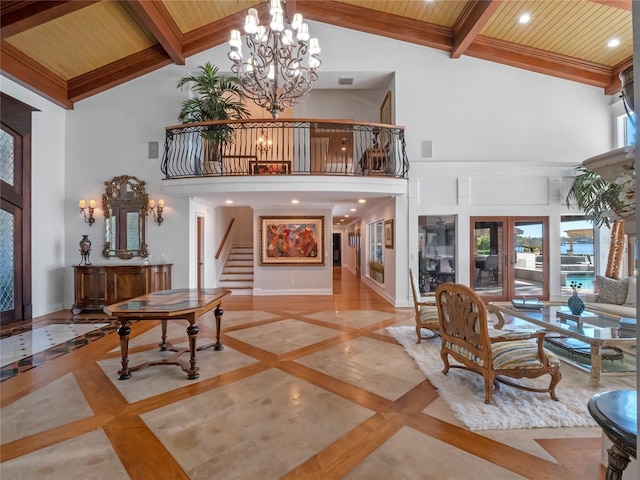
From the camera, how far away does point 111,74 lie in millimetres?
6805

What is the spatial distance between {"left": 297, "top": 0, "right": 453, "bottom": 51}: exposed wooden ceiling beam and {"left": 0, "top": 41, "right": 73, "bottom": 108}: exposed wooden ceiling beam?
5.35 metres

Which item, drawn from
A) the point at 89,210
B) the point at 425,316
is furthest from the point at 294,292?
the point at 89,210

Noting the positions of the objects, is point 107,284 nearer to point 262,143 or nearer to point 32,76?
point 32,76

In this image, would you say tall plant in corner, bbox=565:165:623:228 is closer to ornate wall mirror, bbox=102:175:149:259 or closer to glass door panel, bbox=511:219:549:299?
glass door panel, bbox=511:219:549:299

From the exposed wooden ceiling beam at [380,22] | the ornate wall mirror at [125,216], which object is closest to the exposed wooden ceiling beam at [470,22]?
the exposed wooden ceiling beam at [380,22]

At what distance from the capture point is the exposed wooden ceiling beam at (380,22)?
6746mm

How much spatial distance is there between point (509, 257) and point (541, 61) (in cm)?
432

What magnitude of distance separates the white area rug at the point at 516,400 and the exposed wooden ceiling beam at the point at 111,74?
7.90 meters

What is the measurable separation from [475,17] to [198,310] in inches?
272

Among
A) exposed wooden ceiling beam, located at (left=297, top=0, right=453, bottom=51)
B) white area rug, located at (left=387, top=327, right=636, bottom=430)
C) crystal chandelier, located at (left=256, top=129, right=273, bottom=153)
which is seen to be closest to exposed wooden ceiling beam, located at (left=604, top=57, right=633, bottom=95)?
exposed wooden ceiling beam, located at (left=297, top=0, right=453, bottom=51)

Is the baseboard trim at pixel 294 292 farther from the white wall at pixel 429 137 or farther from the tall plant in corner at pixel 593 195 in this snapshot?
the tall plant in corner at pixel 593 195

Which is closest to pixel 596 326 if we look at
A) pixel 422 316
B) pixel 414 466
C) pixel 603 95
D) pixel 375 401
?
pixel 422 316

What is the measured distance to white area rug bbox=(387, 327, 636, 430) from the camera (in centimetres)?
242

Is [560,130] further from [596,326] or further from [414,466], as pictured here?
[414,466]
